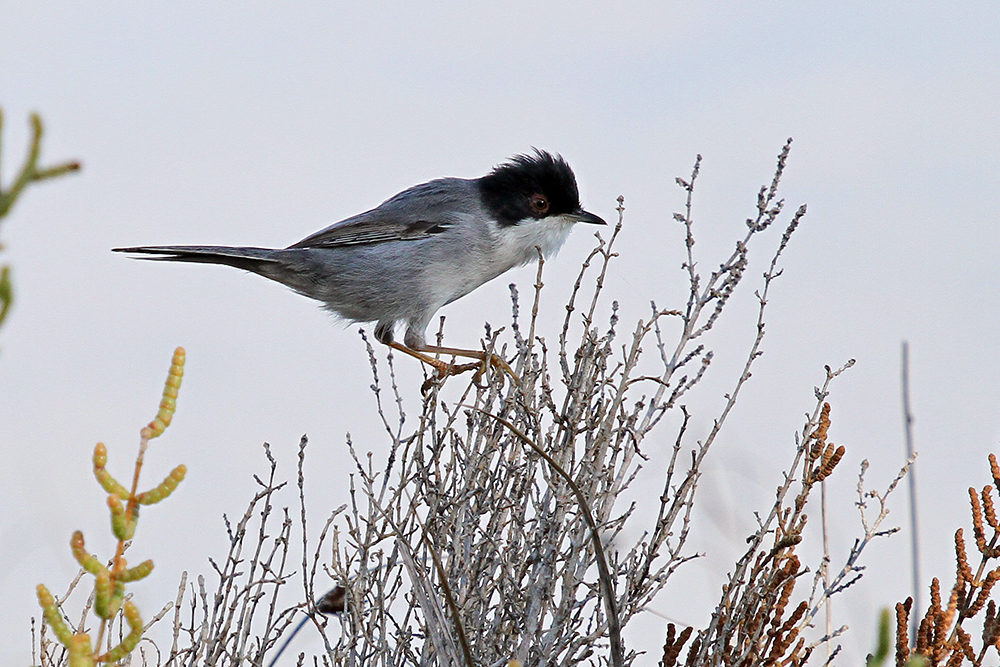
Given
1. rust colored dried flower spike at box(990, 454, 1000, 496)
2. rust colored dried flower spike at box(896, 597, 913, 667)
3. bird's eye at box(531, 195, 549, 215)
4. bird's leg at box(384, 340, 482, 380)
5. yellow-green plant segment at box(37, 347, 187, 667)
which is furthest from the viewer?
bird's eye at box(531, 195, 549, 215)

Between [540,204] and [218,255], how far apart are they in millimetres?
1604

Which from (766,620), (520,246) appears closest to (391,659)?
(766,620)

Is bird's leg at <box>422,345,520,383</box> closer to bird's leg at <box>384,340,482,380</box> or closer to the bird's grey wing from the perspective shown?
bird's leg at <box>384,340,482,380</box>

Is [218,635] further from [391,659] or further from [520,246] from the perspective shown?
[520,246]

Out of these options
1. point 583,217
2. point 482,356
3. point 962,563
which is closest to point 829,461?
point 962,563

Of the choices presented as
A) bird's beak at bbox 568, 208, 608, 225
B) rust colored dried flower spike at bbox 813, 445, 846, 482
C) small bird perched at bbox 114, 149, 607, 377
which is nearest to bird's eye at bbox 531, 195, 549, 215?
small bird perched at bbox 114, 149, 607, 377

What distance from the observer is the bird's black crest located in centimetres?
529

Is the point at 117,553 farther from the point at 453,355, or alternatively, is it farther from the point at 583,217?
the point at 583,217

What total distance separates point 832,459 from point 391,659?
4.73ft

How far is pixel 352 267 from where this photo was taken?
5.05 m

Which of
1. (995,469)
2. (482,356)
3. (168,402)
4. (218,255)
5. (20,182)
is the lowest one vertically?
(168,402)

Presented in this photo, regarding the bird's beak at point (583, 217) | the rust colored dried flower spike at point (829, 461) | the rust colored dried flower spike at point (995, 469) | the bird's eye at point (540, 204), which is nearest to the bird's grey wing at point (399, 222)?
the bird's eye at point (540, 204)

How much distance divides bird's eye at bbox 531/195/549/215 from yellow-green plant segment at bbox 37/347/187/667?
166 inches

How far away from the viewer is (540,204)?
5.32m
